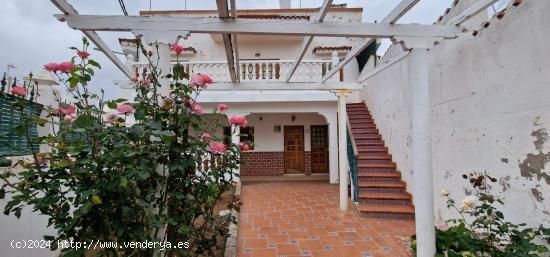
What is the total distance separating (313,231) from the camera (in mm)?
4547

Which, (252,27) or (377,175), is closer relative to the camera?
(252,27)

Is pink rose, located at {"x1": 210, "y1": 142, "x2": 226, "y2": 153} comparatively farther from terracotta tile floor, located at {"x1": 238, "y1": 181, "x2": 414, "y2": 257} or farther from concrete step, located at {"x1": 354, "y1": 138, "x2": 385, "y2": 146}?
concrete step, located at {"x1": 354, "y1": 138, "x2": 385, "y2": 146}

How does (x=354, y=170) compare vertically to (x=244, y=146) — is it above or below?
below

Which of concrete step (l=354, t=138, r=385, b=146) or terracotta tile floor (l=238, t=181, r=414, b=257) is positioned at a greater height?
concrete step (l=354, t=138, r=385, b=146)

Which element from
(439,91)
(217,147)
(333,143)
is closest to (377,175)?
(439,91)

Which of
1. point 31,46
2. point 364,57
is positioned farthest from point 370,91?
point 31,46

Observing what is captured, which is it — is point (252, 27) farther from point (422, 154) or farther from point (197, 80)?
point (422, 154)

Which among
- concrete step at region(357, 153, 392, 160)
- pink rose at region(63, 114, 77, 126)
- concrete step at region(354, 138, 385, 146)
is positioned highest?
pink rose at region(63, 114, 77, 126)

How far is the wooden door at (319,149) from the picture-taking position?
1091 centimetres

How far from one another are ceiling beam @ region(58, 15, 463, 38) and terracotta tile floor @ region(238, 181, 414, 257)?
2.87 meters

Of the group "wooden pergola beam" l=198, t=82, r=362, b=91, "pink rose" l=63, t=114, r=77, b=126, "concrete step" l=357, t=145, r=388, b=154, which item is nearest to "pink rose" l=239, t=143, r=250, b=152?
"pink rose" l=63, t=114, r=77, b=126

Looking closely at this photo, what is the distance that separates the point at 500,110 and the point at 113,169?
12.9 feet

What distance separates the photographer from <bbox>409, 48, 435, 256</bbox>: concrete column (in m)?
2.76

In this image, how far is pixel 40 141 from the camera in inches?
67.4
